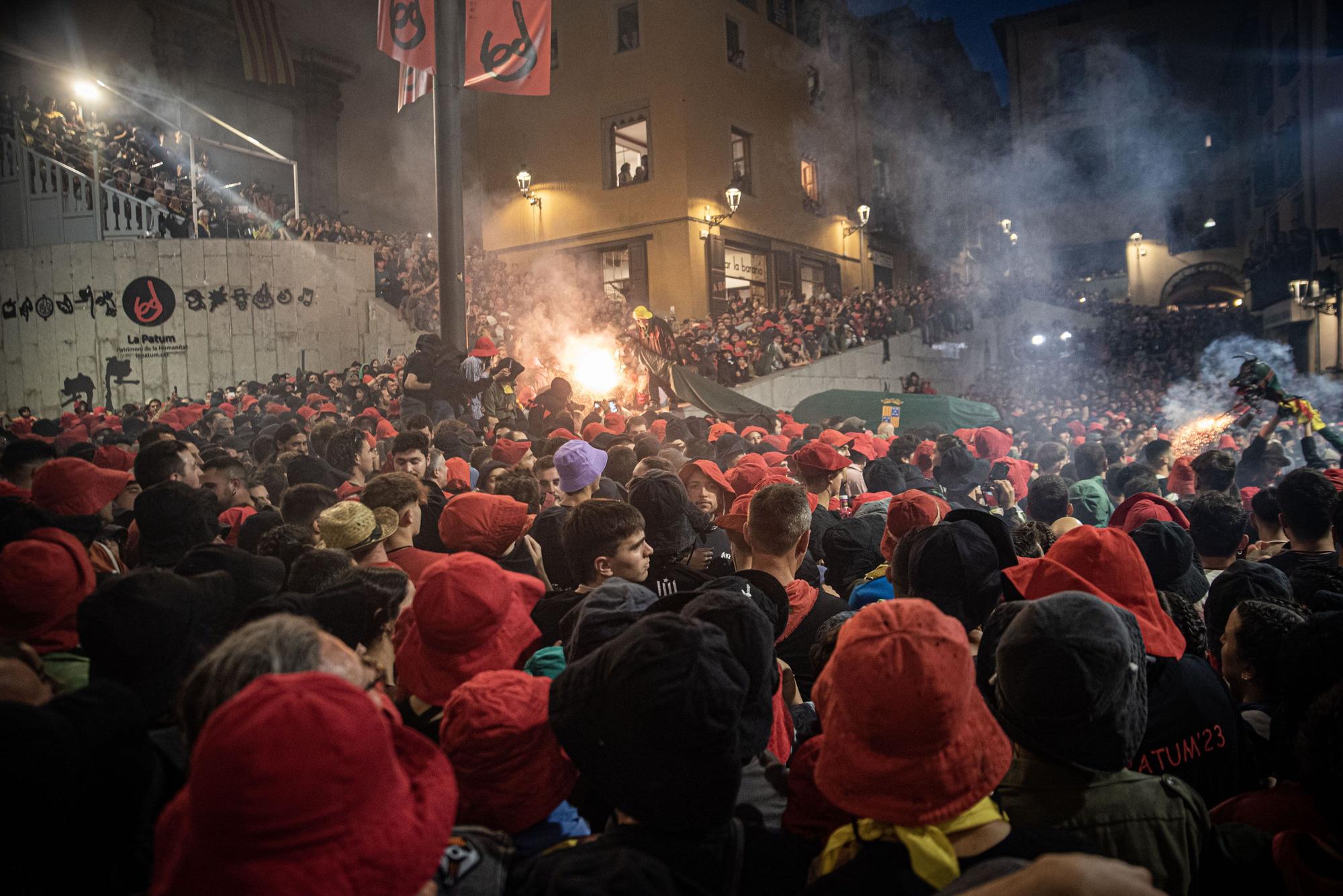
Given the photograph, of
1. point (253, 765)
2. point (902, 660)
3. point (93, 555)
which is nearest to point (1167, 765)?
point (902, 660)

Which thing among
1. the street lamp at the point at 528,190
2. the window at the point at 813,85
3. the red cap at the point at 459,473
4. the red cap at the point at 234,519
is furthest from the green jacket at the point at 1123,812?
the window at the point at 813,85

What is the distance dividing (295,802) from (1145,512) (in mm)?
4634

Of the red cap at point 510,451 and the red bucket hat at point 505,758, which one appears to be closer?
the red bucket hat at point 505,758

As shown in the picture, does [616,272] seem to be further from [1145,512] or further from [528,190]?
[1145,512]

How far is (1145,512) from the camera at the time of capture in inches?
180

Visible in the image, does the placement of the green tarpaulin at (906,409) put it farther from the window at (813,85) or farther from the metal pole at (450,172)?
the window at (813,85)

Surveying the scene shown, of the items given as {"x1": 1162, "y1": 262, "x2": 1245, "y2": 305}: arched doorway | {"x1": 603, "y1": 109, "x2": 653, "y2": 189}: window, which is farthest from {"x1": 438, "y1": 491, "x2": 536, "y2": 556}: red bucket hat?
{"x1": 1162, "y1": 262, "x2": 1245, "y2": 305}: arched doorway

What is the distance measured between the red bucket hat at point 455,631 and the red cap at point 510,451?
4.84 m

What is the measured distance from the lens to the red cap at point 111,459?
6.68 meters

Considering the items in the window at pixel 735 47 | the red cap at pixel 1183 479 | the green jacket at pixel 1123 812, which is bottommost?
the green jacket at pixel 1123 812

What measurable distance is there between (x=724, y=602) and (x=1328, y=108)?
3139cm

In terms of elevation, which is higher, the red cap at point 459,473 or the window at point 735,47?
the window at point 735,47

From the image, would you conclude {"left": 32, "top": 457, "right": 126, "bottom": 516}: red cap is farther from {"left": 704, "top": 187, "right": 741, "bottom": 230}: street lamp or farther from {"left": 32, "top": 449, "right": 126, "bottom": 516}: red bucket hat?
{"left": 704, "top": 187, "right": 741, "bottom": 230}: street lamp

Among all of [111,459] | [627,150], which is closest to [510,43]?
[111,459]
